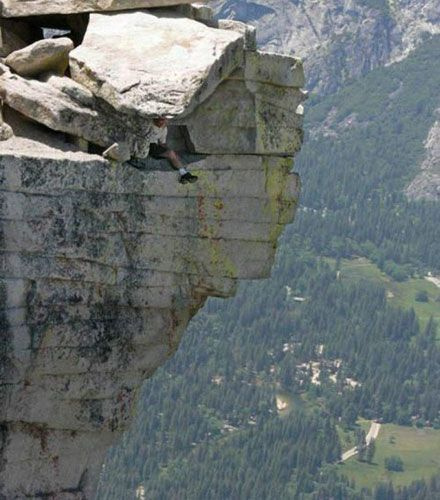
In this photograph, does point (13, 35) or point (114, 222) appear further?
point (13, 35)

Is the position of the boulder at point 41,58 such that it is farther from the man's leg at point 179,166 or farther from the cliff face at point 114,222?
the man's leg at point 179,166

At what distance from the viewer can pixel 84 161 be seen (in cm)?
2042

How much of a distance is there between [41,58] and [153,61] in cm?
127

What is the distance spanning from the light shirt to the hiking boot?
0.47 metres

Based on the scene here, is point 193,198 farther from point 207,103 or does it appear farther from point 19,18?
point 19,18

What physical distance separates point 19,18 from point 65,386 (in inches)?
180

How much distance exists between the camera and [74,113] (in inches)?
816

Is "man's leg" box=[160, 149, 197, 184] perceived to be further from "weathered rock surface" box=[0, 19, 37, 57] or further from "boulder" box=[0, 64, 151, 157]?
"weathered rock surface" box=[0, 19, 37, 57]

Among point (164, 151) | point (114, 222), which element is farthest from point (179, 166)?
point (114, 222)

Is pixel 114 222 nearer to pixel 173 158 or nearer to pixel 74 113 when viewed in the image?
pixel 173 158

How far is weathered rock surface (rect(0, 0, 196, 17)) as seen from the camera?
864 inches

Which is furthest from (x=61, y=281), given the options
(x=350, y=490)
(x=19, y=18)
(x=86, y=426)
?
(x=350, y=490)

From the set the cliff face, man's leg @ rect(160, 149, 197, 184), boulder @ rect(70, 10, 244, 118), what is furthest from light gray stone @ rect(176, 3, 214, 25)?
man's leg @ rect(160, 149, 197, 184)

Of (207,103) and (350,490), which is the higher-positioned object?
(207,103)
